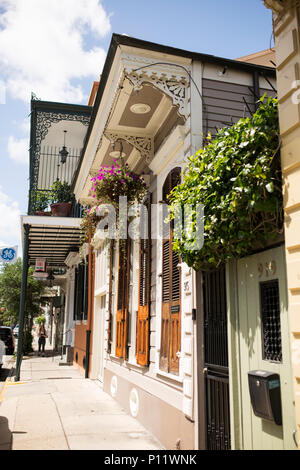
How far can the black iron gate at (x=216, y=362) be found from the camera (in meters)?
4.12

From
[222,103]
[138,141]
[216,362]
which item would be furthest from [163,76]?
[216,362]

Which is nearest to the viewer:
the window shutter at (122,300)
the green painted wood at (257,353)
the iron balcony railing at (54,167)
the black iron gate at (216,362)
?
the green painted wood at (257,353)

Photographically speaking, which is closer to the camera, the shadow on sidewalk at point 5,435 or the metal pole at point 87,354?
the shadow on sidewalk at point 5,435

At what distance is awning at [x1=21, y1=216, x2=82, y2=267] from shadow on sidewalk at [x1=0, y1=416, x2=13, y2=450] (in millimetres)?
6566

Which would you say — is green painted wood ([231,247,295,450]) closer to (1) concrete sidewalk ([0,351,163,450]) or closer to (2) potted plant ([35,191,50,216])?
(1) concrete sidewalk ([0,351,163,450])

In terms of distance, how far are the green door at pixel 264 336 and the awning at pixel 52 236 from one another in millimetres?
9224

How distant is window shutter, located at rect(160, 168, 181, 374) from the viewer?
17.9ft

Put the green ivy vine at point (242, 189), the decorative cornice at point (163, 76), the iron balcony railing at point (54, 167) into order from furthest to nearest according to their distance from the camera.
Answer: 1. the iron balcony railing at point (54, 167)
2. the decorative cornice at point (163, 76)
3. the green ivy vine at point (242, 189)

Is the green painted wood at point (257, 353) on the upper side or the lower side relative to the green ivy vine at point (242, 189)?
lower

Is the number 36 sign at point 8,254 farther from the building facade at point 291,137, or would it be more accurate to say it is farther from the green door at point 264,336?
the building facade at point 291,137

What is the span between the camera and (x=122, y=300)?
27.7ft

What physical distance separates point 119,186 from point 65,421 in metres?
3.91

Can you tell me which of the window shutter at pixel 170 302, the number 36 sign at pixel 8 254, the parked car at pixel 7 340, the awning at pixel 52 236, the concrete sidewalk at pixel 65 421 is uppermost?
the awning at pixel 52 236

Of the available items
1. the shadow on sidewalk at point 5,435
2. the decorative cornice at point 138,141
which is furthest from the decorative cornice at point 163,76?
the shadow on sidewalk at point 5,435
